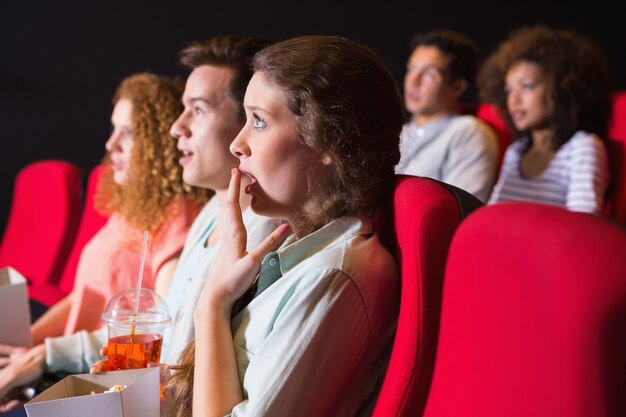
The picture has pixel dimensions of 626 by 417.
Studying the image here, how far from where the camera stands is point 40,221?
3107 mm

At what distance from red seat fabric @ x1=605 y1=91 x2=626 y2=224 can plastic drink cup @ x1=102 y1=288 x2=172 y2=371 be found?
1666 mm

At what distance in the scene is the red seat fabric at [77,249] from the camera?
8.91 ft

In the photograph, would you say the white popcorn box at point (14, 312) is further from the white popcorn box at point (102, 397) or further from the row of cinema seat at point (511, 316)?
the row of cinema seat at point (511, 316)

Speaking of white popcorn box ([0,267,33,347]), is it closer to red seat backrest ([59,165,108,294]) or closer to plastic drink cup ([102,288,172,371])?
plastic drink cup ([102,288,172,371])

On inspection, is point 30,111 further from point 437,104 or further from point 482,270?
point 482,270

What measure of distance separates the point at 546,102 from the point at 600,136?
338 millimetres

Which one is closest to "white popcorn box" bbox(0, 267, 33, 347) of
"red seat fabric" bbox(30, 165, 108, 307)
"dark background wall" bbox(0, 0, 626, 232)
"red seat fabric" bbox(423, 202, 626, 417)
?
"red seat fabric" bbox(30, 165, 108, 307)

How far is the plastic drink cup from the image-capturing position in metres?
1.25

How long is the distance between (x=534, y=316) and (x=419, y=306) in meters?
0.24

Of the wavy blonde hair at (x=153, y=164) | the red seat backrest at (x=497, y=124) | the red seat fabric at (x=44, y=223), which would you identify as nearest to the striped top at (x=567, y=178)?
the red seat backrest at (x=497, y=124)

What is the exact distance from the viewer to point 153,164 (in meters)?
2.11

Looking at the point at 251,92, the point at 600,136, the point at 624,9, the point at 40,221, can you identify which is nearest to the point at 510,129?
the point at 600,136

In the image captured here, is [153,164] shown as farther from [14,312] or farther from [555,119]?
[555,119]

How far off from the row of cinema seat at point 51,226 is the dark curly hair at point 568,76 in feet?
5.38
